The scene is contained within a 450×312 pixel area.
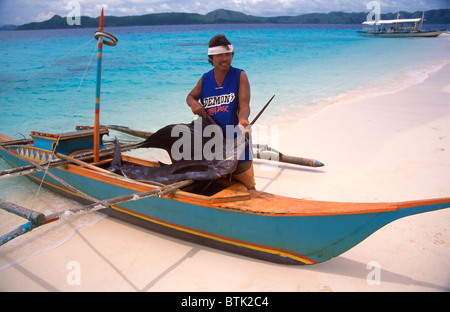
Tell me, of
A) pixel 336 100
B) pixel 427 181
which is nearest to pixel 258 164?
pixel 427 181

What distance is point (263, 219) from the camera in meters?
2.56

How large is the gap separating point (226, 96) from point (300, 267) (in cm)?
166

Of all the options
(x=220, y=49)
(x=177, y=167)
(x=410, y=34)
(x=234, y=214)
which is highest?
(x=410, y=34)

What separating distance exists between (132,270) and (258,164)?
114 inches

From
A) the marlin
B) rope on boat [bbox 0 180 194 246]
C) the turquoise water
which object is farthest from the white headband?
the turquoise water

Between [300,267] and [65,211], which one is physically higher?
[65,211]

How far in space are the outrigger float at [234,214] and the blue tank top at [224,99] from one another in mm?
608

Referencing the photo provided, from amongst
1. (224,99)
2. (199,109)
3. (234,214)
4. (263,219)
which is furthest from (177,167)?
(263,219)

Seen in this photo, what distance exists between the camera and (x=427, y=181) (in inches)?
169

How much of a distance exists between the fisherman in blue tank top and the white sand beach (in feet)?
2.92

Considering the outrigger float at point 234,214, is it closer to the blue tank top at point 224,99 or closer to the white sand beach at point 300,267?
the white sand beach at point 300,267

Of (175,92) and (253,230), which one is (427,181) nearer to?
(253,230)

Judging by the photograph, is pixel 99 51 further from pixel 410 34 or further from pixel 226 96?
pixel 410 34

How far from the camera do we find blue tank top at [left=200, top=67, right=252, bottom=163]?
308cm
